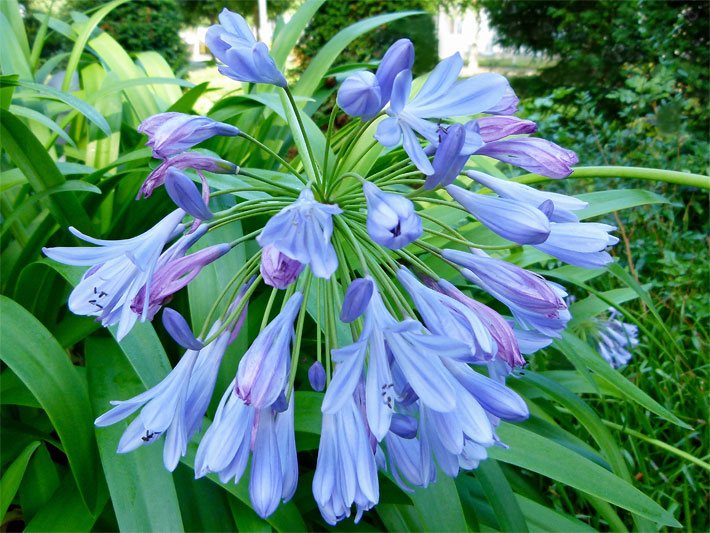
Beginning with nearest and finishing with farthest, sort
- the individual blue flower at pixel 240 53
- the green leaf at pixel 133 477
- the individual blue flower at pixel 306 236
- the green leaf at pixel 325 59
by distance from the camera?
the individual blue flower at pixel 306 236, the individual blue flower at pixel 240 53, the green leaf at pixel 133 477, the green leaf at pixel 325 59

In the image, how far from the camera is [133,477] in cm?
103

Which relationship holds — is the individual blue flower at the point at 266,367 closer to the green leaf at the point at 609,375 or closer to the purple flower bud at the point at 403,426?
the purple flower bud at the point at 403,426

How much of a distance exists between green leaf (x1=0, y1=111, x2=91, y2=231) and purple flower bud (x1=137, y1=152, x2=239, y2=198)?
0.56 meters

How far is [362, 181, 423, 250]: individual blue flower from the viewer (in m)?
0.60

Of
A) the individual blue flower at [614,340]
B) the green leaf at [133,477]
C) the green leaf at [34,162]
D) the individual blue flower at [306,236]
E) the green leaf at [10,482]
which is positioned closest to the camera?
the individual blue flower at [306,236]

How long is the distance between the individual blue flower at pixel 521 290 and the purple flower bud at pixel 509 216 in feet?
0.21

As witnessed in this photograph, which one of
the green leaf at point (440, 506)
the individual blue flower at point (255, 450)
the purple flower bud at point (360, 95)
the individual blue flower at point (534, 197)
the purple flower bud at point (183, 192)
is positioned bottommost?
the green leaf at point (440, 506)

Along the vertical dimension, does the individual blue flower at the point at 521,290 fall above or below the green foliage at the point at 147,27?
above

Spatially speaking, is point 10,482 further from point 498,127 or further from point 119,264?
point 498,127

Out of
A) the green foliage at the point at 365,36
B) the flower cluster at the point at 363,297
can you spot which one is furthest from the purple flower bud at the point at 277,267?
the green foliage at the point at 365,36

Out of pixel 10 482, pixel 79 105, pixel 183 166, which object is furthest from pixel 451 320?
pixel 79 105

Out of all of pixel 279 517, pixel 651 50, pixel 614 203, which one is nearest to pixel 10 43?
pixel 279 517

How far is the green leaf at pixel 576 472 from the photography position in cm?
104

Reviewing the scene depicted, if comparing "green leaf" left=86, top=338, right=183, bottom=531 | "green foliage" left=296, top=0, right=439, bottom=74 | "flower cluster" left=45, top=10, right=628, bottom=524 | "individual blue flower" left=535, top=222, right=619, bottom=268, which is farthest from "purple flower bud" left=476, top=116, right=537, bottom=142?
"green foliage" left=296, top=0, right=439, bottom=74
